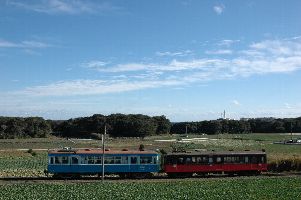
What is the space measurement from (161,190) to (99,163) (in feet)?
37.0

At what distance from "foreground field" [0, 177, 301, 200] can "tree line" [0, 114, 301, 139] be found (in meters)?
94.8

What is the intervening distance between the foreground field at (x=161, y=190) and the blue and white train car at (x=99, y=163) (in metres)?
5.95

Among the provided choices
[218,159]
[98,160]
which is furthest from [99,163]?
[218,159]

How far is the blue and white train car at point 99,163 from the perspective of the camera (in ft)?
143

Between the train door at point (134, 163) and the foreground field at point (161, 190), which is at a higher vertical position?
the train door at point (134, 163)

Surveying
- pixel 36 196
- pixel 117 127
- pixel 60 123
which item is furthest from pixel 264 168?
pixel 60 123

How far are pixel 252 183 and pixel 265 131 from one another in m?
138

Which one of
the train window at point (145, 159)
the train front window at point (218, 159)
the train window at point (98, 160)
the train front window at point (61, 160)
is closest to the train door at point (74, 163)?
the train front window at point (61, 160)

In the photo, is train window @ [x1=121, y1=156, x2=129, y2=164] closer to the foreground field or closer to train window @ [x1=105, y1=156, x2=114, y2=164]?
train window @ [x1=105, y1=156, x2=114, y2=164]

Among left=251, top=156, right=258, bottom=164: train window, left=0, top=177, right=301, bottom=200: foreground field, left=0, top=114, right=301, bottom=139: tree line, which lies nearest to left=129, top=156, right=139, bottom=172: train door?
left=0, top=177, right=301, bottom=200: foreground field

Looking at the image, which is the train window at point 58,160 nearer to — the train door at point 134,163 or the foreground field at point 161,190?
the foreground field at point 161,190

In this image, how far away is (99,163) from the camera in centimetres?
4444

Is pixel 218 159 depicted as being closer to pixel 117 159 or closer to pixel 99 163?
pixel 117 159

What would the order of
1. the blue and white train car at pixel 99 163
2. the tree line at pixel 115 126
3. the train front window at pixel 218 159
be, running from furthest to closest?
the tree line at pixel 115 126 → the train front window at pixel 218 159 → the blue and white train car at pixel 99 163
